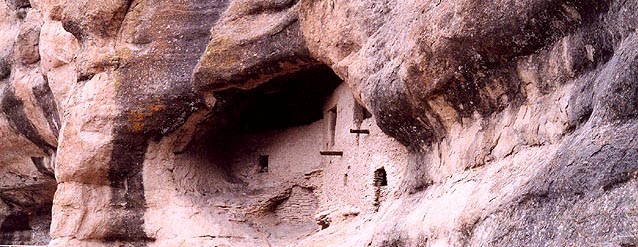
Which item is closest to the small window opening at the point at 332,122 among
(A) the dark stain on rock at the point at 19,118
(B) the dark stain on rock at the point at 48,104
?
(B) the dark stain on rock at the point at 48,104

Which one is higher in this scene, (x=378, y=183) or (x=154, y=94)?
(x=154, y=94)

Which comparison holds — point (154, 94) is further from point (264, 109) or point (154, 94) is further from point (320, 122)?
point (320, 122)

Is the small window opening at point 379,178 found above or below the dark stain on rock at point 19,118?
below

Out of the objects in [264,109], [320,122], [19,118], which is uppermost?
[19,118]

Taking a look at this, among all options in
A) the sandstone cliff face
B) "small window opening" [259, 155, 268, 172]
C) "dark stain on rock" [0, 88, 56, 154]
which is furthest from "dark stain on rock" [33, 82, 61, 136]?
"small window opening" [259, 155, 268, 172]

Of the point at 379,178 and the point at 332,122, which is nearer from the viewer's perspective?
the point at 379,178

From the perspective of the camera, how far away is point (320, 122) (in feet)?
46.3

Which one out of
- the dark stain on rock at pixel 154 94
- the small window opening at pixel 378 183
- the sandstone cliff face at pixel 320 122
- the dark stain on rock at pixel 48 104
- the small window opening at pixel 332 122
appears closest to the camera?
the sandstone cliff face at pixel 320 122

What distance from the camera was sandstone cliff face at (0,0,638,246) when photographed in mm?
6844

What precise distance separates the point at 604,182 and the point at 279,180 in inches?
342

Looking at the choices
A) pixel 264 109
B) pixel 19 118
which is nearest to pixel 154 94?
pixel 264 109

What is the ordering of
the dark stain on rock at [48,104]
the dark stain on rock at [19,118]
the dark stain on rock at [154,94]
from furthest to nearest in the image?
the dark stain on rock at [19,118] → the dark stain on rock at [48,104] → the dark stain on rock at [154,94]

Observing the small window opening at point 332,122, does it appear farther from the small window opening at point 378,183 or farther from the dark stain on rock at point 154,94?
the small window opening at point 378,183

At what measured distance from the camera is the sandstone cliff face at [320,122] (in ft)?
22.5
